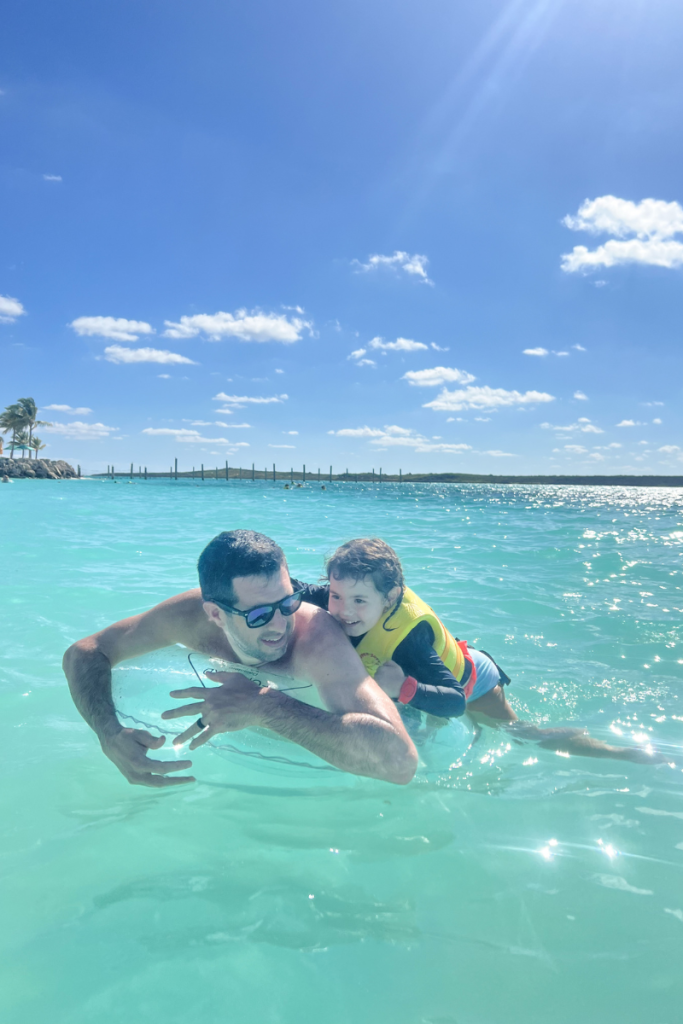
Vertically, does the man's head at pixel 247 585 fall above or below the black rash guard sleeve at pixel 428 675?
above

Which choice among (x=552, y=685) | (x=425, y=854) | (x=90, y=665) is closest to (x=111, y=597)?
(x=90, y=665)

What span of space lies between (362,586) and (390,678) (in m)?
0.54

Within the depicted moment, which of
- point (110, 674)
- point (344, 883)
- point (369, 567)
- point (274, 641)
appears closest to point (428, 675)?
point (369, 567)

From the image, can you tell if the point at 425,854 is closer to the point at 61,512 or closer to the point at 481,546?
the point at 481,546

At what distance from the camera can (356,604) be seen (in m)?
3.41

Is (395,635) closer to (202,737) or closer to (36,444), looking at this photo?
(202,737)

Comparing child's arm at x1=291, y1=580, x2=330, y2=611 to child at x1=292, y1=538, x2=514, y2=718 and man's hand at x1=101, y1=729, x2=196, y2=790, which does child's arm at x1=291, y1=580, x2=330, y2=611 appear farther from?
man's hand at x1=101, y1=729, x2=196, y2=790

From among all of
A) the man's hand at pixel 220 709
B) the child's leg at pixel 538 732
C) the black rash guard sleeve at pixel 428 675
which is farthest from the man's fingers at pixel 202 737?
the child's leg at pixel 538 732

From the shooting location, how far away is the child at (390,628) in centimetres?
333

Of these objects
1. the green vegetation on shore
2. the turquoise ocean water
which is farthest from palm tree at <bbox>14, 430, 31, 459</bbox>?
the turquoise ocean water

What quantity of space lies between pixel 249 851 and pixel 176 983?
693mm

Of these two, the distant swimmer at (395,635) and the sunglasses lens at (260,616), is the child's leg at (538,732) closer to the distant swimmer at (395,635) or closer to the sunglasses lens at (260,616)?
the distant swimmer at (395,635)

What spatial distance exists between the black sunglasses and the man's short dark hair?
0.15 ft

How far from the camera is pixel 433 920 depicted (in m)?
2.24
